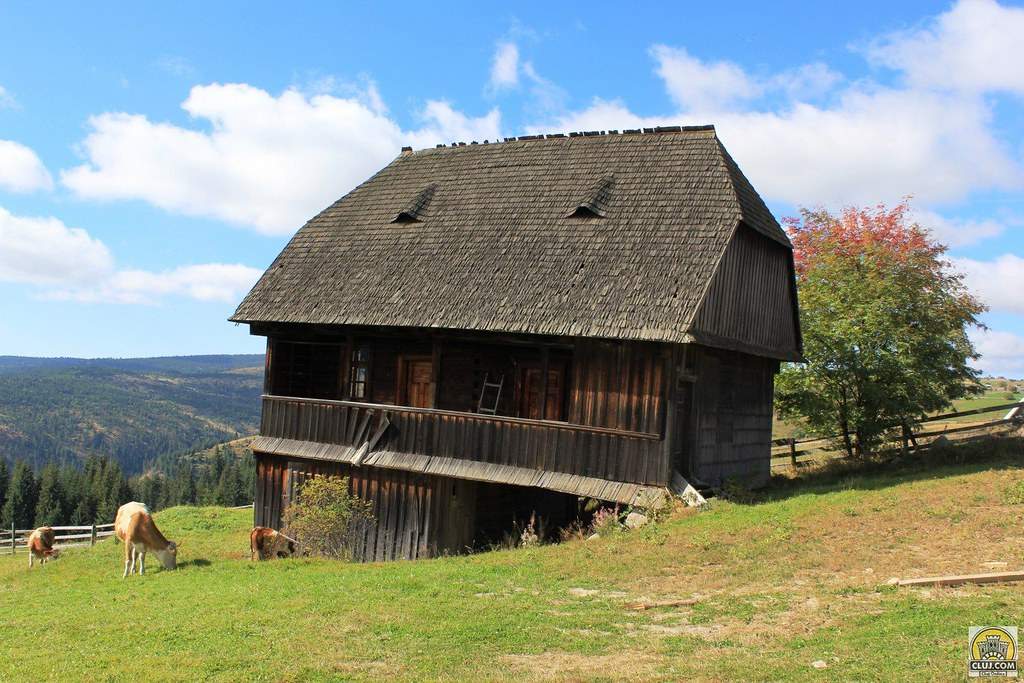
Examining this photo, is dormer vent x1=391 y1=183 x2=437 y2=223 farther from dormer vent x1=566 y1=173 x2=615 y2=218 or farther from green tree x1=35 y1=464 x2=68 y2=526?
green tree x1=35 y1=464 x2=68 y2=526

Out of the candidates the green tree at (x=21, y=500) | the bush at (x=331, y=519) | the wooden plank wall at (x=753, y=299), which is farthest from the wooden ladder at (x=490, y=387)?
the green tree at (x=21, y=500)

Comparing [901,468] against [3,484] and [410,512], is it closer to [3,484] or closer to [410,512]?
[410,512]

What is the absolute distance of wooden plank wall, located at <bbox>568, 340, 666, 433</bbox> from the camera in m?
16.7

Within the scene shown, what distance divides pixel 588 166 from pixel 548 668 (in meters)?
14.8

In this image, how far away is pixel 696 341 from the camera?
16094 mm

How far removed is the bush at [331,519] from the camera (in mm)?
20047

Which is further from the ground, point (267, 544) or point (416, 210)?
point (416, 210)

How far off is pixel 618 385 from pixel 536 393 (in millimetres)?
3249

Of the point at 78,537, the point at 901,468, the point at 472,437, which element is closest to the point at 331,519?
the point at 472,437

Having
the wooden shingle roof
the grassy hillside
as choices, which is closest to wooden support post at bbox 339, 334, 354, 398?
the wooden shingle roof

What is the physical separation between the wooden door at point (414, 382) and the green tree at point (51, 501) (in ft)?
244

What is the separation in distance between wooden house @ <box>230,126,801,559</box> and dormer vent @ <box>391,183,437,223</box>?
6cm

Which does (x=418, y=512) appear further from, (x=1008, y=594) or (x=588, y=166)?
(x=1008, y=594)

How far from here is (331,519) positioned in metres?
20.0
